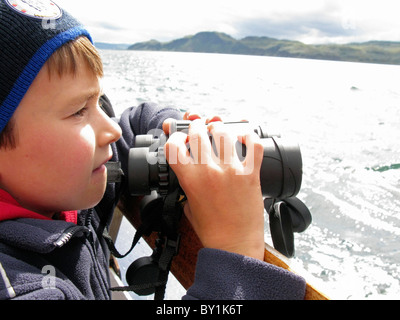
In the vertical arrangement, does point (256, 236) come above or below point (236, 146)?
below

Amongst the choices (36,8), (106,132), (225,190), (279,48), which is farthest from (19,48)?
(279,48)

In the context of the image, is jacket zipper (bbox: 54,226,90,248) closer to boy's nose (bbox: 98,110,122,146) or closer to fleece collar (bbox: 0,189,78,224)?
fleece collar (bbox: 0,189,78,224)

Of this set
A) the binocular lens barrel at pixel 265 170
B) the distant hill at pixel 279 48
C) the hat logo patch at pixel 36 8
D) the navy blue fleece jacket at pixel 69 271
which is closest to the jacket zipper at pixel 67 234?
the navy blue fleece jacket at pixel 69 271

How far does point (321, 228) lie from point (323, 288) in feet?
3.99

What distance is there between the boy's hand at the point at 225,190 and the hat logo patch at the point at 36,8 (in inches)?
14.0

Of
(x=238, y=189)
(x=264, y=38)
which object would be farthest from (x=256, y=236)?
(x=264, y=38)

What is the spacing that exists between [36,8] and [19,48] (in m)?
0.09

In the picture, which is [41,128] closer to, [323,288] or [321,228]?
[323,288]

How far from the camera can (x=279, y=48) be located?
91.1 m

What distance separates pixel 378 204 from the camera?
1.81 metres

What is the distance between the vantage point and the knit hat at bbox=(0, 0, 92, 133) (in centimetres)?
56

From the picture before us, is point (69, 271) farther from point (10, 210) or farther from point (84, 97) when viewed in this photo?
point (84, 97)
